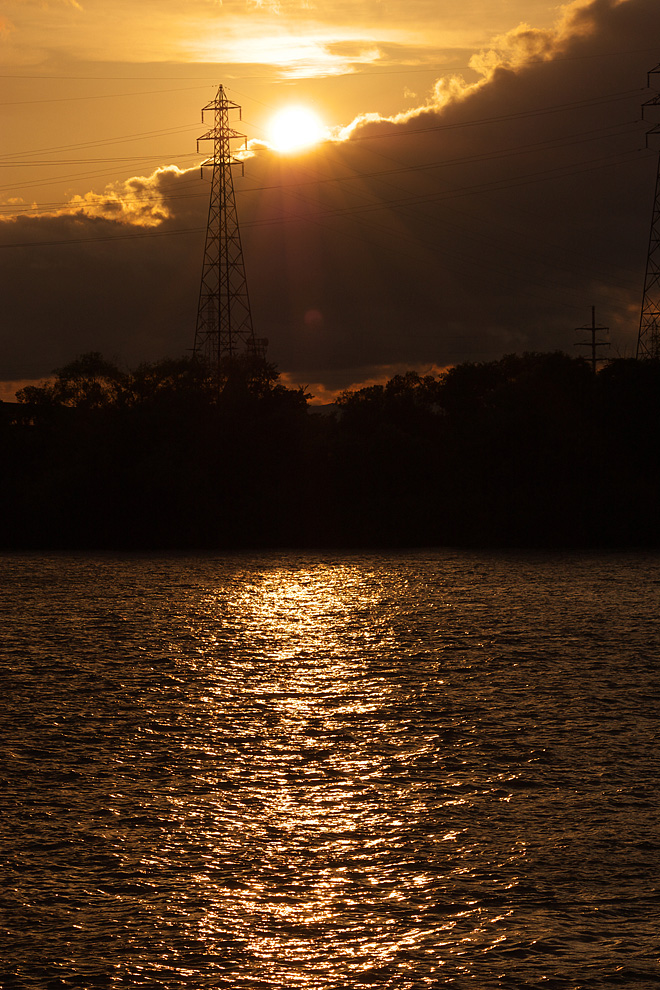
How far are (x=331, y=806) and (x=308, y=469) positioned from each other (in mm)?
53364

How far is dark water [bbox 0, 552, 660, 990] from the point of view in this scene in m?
10.2

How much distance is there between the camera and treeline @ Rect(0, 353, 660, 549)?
211 ft

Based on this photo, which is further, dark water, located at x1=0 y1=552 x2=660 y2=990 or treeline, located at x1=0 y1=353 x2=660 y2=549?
treeline, located at x1=0 y1=353 x2=660 y2=549

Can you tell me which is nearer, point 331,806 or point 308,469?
point 331,806

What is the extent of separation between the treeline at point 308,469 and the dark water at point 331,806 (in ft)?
104

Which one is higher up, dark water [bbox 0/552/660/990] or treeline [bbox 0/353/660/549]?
treeline [bbox 0/353/660/549]

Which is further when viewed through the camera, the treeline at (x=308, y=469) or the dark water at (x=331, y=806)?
the treeline at (x=308, y=469)

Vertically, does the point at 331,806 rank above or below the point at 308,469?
below

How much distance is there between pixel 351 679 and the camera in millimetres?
24734

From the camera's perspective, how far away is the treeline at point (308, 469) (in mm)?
64312

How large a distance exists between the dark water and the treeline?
104 feet

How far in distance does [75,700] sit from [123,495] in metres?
43.2

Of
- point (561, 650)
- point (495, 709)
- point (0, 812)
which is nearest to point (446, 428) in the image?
point (561, 650)

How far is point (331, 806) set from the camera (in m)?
14.8
